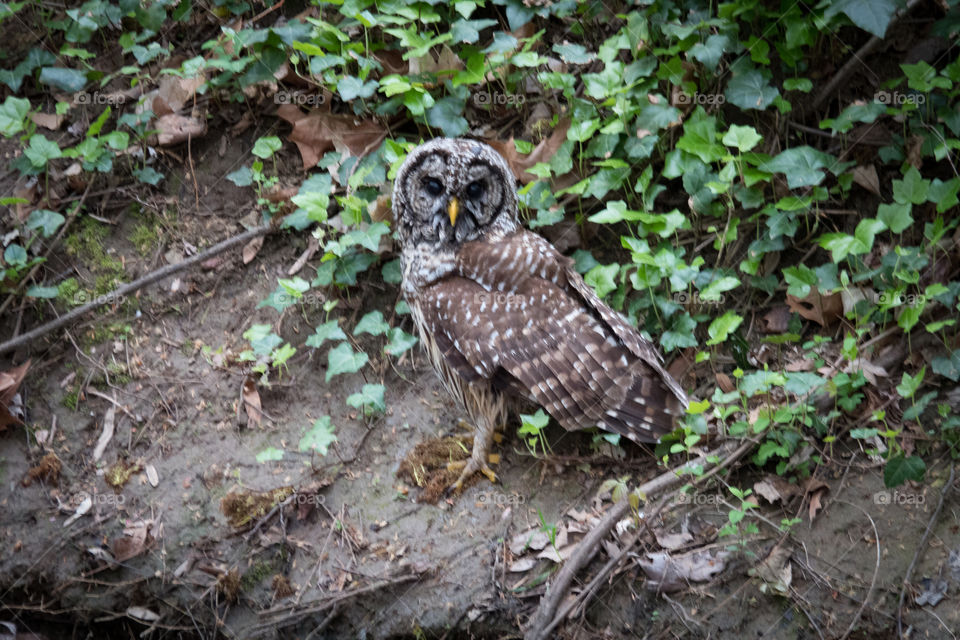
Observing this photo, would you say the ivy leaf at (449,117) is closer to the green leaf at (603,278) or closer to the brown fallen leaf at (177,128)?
the green leaf at (603,278)

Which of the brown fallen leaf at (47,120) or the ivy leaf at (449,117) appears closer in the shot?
the ivy leaf at (449,117)

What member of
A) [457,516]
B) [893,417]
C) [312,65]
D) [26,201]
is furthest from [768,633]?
[26,201]

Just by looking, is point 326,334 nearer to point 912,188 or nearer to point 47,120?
point 47,120

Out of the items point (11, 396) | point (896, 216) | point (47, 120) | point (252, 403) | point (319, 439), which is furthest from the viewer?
point (47, 120)

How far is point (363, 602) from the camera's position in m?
3.76

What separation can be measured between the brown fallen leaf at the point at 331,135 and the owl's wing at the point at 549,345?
1295mm

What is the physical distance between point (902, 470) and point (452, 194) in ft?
7.76

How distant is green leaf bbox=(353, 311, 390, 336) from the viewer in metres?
→ 4.30

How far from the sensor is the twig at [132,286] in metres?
4.76

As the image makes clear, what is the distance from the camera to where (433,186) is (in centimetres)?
404

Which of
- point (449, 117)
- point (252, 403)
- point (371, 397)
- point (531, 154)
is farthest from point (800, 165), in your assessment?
point (252, 403)

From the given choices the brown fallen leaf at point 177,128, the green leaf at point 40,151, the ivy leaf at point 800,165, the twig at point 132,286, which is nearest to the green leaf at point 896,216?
the ivy leaf at point 800,165

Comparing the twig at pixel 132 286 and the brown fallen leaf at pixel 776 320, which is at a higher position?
the brown fallen leaf at pixel 776 320

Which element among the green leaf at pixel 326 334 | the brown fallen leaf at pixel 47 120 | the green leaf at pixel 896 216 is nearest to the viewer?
the green leaf at pixel 896 216
